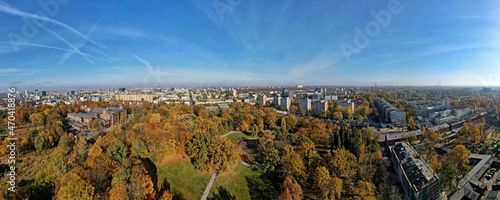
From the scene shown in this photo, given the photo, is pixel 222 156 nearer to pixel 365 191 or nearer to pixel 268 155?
pixel 268 155

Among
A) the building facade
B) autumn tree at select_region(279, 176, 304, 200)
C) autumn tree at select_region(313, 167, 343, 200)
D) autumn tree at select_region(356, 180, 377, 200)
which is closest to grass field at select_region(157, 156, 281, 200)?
autumn tree at select_region(279, 176, 304, 200)

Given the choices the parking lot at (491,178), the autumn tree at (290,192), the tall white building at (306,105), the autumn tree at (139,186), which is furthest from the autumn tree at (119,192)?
the tall white building at (306,105)

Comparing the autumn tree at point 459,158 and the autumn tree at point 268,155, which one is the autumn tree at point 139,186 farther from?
the autumn tree at point 459,158

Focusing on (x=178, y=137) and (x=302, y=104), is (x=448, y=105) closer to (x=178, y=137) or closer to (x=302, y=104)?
(x=302, y=104)

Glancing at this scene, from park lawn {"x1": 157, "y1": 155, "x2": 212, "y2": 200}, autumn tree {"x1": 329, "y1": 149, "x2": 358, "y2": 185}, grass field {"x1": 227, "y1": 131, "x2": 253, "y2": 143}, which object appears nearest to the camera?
park lawn {"x1": 157, "y1": 155, "x2": 212, "y2": 200}

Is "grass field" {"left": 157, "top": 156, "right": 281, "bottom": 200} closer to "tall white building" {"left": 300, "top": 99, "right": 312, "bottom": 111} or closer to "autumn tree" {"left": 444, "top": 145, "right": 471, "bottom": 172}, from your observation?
"autumn tree" {"left": 444, "top": 145, "right": 471, "bottom": 172}

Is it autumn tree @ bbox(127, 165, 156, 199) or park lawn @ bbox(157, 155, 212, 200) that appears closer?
autumn tree @ bbox(127, 165, 156, 199)

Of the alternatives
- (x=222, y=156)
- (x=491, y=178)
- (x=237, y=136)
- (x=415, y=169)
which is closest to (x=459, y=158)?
(x=491, y=178)

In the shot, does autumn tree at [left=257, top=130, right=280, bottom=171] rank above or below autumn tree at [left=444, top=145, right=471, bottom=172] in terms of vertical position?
above
